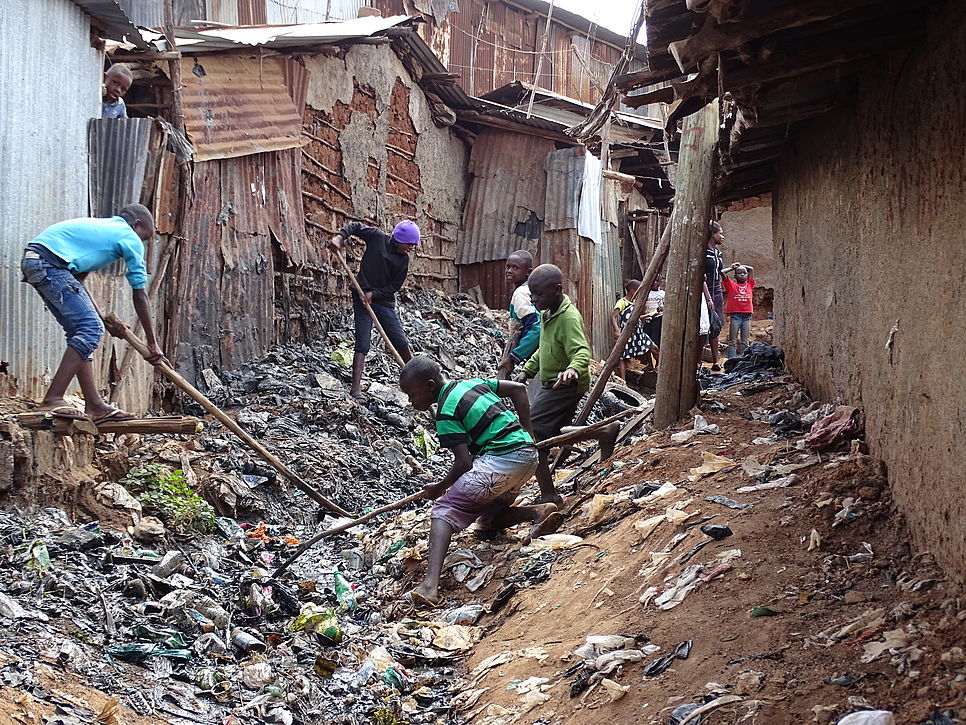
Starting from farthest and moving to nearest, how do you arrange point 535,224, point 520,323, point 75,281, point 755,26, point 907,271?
point 535,224 < point 520,323 < point 75,281 < point 907,271 < point 755,26

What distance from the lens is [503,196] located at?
1555 cm

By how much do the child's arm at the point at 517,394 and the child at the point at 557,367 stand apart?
0.67 metres

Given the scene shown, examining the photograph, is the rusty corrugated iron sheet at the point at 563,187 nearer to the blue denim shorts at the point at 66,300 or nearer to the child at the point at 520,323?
the child at the point at 520,323

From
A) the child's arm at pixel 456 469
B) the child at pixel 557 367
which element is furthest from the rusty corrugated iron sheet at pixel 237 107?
the child's arm at pixel 456 469

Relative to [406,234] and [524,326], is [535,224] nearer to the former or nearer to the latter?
[406,234]

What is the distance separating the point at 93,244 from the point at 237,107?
4132 mm

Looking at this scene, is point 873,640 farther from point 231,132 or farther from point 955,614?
point 231,132

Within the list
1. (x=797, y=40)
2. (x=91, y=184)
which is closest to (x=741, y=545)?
(x=797, y=40)

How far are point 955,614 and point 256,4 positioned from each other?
535 inches

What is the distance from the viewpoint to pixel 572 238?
15047 millimetres

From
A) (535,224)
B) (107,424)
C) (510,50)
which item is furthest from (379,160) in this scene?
(510,50)

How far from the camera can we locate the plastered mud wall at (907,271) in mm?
3043

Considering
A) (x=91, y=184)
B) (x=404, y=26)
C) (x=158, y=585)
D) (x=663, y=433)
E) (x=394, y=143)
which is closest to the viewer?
(x=158, y=585)

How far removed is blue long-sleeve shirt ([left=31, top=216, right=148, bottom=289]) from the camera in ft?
18.1
